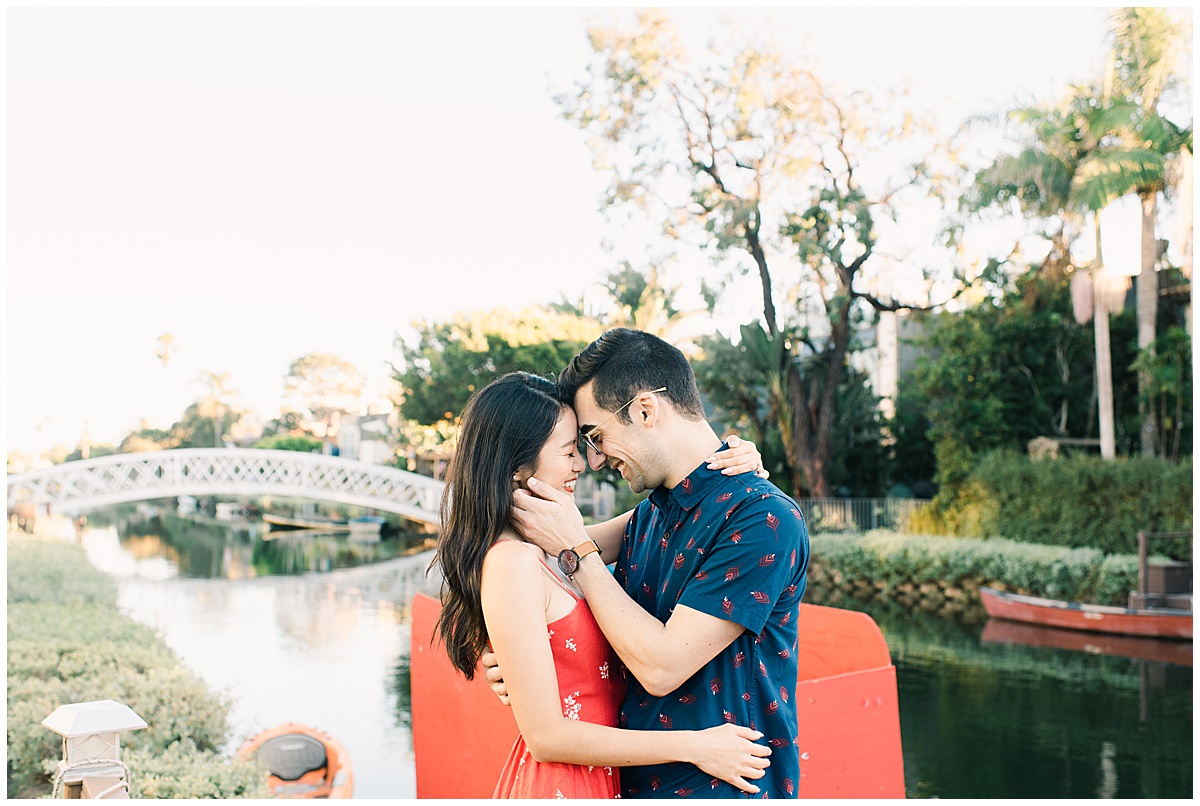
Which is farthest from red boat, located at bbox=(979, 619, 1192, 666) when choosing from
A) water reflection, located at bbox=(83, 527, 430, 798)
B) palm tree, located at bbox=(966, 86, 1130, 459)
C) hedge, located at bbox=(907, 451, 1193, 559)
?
water reflection, located at bbox=(83, 527, 430, 798)

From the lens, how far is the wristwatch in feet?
5.23

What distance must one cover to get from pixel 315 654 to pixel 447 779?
24.8 feet

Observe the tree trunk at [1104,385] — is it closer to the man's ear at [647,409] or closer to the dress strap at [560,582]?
the man's ear at [647,409]

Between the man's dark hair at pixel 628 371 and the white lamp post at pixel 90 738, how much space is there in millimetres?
1620

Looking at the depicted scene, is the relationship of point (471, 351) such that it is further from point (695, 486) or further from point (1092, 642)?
point (695, 486)

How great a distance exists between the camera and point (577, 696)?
1.68m

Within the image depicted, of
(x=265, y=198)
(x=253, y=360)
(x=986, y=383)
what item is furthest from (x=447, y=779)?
(x=253, y=360)

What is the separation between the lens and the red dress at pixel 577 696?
1.66 m

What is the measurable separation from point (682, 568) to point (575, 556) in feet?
0.69

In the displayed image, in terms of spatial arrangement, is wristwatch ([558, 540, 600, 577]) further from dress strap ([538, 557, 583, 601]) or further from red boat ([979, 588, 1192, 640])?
red boat ([979, 588, 1192, 640])

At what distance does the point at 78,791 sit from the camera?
8.53 feet

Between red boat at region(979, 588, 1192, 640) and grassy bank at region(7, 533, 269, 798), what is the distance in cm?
872

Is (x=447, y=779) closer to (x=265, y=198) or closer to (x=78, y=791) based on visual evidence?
(x=78, y=791)

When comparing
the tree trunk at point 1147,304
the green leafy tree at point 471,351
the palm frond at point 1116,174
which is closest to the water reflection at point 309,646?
the green leafy tree at point 471,351
